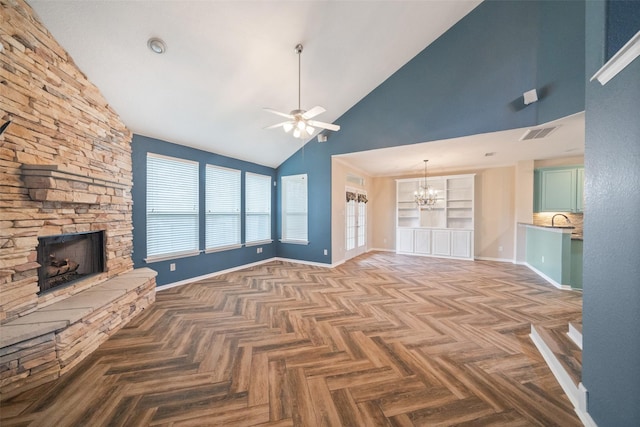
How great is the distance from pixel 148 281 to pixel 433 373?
3.48 meters

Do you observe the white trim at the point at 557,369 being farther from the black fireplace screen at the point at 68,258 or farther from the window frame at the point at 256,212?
the window frame at the point at 256,212

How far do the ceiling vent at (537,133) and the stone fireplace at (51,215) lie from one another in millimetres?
5948

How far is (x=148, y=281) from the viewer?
302 centimetres

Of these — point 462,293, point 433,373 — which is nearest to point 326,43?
point 433,373

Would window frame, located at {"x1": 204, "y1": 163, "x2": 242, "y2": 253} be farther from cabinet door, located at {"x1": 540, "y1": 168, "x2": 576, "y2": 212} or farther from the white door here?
cabinet door, located at {"x1": 540, "y1": 168, "x2": 576, "y2": 212}

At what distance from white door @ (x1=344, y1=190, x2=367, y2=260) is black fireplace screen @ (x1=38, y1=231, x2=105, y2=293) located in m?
4.66

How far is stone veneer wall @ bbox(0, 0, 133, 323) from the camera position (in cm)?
187

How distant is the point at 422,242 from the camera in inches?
260

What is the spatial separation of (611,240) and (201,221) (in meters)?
4.97

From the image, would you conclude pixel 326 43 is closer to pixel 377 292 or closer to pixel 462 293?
pixel 377 292

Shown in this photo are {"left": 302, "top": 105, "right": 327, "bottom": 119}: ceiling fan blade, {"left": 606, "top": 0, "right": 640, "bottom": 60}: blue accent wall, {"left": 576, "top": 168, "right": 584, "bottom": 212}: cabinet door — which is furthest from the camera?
{"left": 576, "top": 168, "right": 584, "bottom": 212}: cabinet door

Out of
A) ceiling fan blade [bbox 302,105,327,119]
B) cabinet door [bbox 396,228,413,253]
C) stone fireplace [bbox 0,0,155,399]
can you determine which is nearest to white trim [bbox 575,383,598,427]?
ceiling fan blade [bbox 302,105,327,119]

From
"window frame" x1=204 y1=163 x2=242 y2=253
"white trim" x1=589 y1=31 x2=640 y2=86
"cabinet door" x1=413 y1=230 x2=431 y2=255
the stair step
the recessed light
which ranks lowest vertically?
the stair step

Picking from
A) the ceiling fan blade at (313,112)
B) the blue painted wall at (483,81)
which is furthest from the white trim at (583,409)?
the blue painted wall at (483,81)
